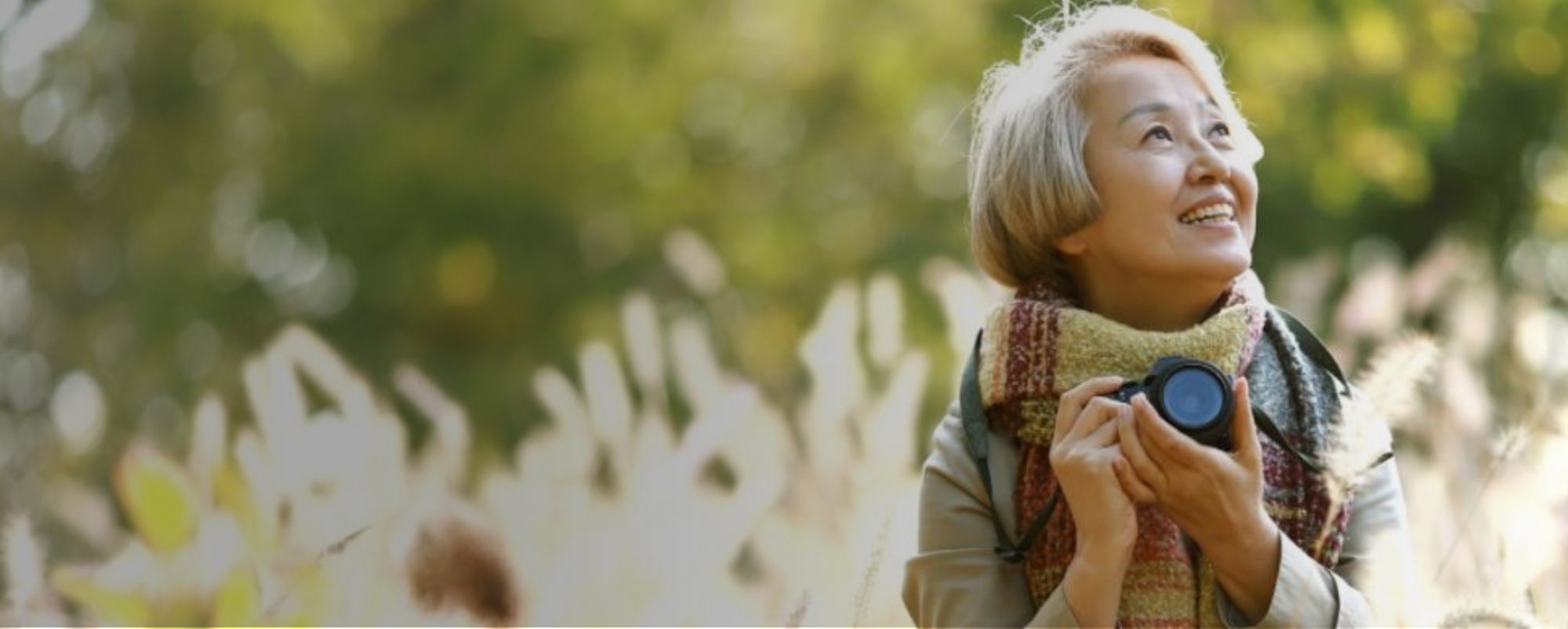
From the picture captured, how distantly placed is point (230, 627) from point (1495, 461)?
1058 mm

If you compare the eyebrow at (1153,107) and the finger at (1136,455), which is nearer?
the finger at (1136,455)

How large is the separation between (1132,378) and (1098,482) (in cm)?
15

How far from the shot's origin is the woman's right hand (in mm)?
1730

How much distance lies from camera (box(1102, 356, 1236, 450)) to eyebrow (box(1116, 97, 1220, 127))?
0.99 ft

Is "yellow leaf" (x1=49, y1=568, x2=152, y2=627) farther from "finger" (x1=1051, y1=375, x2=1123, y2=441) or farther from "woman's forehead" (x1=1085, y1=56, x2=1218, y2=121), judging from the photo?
"woman's forehead" (x1=1085, y1=56, x2=1218, y2=121)

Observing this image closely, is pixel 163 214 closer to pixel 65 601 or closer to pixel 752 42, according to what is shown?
pixel 752 42

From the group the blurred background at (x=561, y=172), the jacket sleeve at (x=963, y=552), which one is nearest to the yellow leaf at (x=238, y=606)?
the jacket sleeve at (x=963, y=552)

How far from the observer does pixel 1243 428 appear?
173 cm

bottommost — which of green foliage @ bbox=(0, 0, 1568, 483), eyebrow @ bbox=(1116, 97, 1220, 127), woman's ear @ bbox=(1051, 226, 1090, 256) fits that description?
green foliage @ bbox=(0, 0, 1568, 483)

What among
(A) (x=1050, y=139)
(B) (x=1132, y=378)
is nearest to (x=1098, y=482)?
(B) (x=1132, y=378)

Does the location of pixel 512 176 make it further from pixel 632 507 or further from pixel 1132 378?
pixel 1132 378

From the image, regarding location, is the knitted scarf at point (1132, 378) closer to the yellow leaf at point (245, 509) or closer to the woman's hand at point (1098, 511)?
the woman's hand at point (1098, 511)

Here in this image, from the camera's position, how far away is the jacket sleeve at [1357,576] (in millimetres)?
1733

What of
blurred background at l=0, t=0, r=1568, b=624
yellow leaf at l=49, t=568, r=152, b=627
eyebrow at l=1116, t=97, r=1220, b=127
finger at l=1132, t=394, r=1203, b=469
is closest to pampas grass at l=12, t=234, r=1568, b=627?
yellow leaf at l=49, t=568, r=152, b=627
